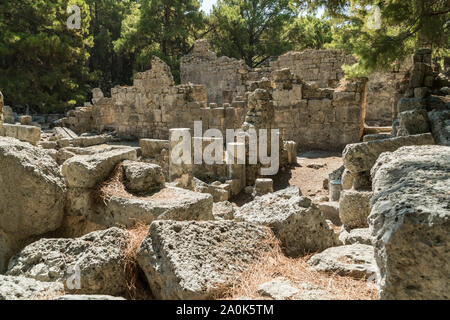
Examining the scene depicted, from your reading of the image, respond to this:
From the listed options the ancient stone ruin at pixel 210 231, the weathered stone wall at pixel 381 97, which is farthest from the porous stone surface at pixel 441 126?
the weathered stone wall at pixel 381 97

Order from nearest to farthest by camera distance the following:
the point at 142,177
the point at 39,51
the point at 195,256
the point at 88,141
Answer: the point at 195,256 → the point at 142,177 → the point at 88,141 → the point at 39,51

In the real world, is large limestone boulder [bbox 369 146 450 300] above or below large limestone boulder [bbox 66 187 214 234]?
above

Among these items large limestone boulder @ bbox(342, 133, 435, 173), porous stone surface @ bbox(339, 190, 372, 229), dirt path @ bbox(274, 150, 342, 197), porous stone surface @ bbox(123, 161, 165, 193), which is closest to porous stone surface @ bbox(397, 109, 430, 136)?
large limestone boulder @ bbox(342, 133, 435, 173)

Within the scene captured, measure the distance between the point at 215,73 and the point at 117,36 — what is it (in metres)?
13.0

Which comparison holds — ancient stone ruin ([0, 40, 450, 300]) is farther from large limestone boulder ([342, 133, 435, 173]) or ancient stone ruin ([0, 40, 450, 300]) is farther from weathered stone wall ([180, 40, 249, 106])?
weathered stone wall ([180, 40, 249, 106])

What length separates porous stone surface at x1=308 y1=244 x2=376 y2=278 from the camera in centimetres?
198

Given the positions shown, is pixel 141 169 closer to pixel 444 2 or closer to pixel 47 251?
pixel 47 251

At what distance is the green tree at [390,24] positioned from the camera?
251 inches

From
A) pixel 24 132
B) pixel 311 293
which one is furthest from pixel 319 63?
pixel 311 293

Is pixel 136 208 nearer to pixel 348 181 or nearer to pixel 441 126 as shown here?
pixel 348 181

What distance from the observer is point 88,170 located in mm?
3006
